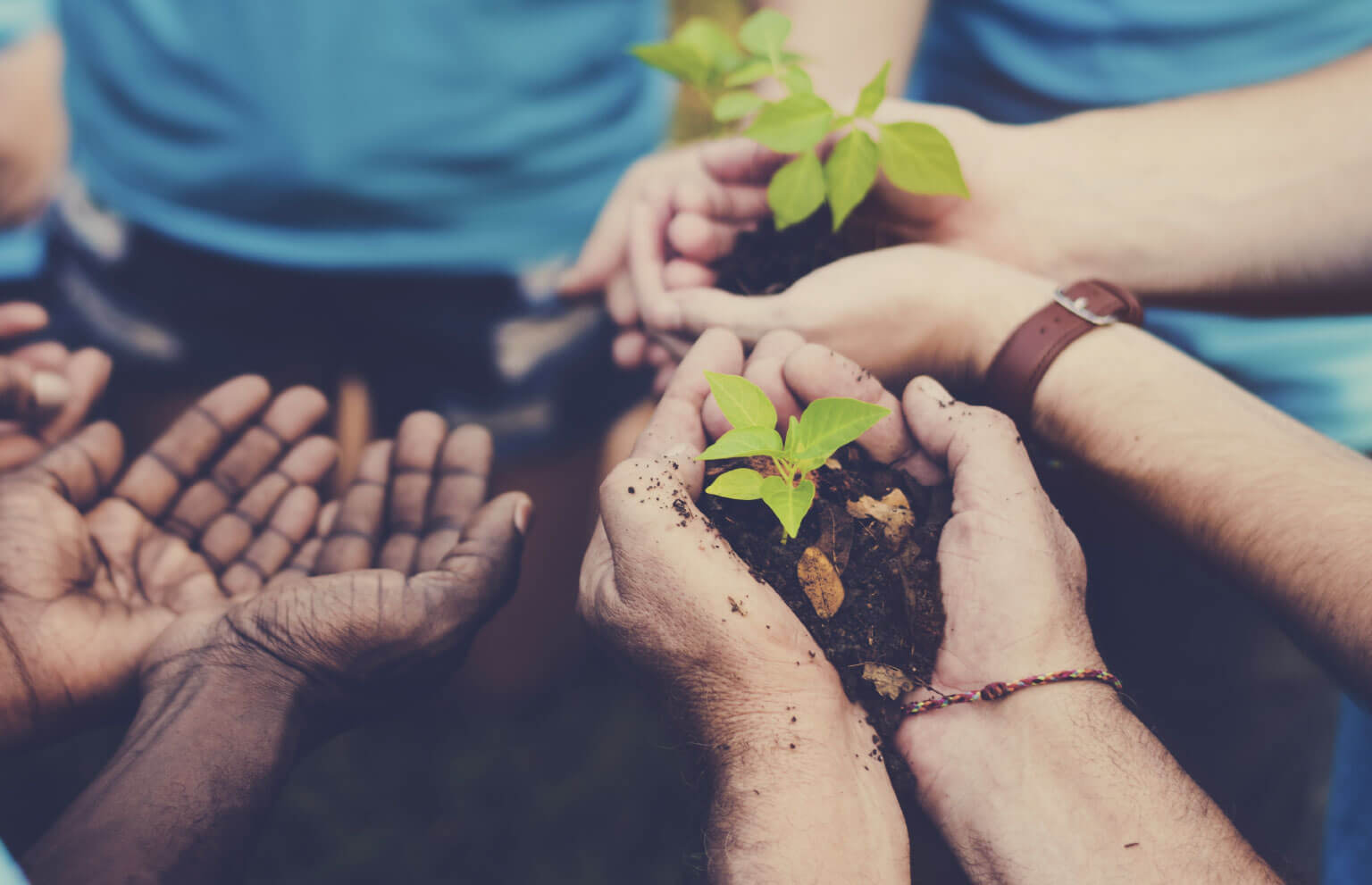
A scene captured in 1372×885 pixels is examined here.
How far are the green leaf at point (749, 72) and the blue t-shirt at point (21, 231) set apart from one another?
1212 millimetres

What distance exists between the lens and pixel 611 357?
1653 millimetres

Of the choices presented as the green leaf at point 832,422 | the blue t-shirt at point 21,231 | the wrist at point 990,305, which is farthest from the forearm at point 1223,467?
the blue t-shirt at point 21,231

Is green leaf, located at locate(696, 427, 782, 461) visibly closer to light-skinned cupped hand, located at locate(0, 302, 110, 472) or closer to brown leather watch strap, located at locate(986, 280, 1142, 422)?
brown leather watch strap, located at locate(986, 280, 1142, 422)

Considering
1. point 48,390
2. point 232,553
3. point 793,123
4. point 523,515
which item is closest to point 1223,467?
point 793,123

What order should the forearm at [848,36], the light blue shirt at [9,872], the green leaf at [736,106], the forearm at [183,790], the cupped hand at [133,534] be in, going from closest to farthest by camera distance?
the light blue shirt at [9,872] → the forearm at [183,790] → the cupped hand at [133,534] → the green leaf at [736,106] → the forearm at [848,36]

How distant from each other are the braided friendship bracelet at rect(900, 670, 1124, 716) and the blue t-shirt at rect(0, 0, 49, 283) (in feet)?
5.57

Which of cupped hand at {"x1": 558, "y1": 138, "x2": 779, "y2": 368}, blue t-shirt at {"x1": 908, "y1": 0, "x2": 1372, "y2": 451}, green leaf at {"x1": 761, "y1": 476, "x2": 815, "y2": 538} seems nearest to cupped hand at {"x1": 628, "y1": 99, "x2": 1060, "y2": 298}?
cupped hand at {"x1": 558, "y1": 138, "x2": 779, "y2": 368}

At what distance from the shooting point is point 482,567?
997mm

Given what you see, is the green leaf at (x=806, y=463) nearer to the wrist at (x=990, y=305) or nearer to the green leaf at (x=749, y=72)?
the wrist at (x=990, y=305)

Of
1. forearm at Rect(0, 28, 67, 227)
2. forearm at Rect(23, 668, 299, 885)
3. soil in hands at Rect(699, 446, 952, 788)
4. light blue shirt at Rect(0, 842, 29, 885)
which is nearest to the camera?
light blue shirt at Rect(0, 842, 29, 885)

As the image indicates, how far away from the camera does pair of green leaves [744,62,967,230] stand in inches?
37.4

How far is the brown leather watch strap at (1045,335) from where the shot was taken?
106 cm

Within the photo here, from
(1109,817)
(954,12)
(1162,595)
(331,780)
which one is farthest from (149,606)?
(954,12)

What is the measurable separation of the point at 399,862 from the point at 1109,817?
1.33 meters
